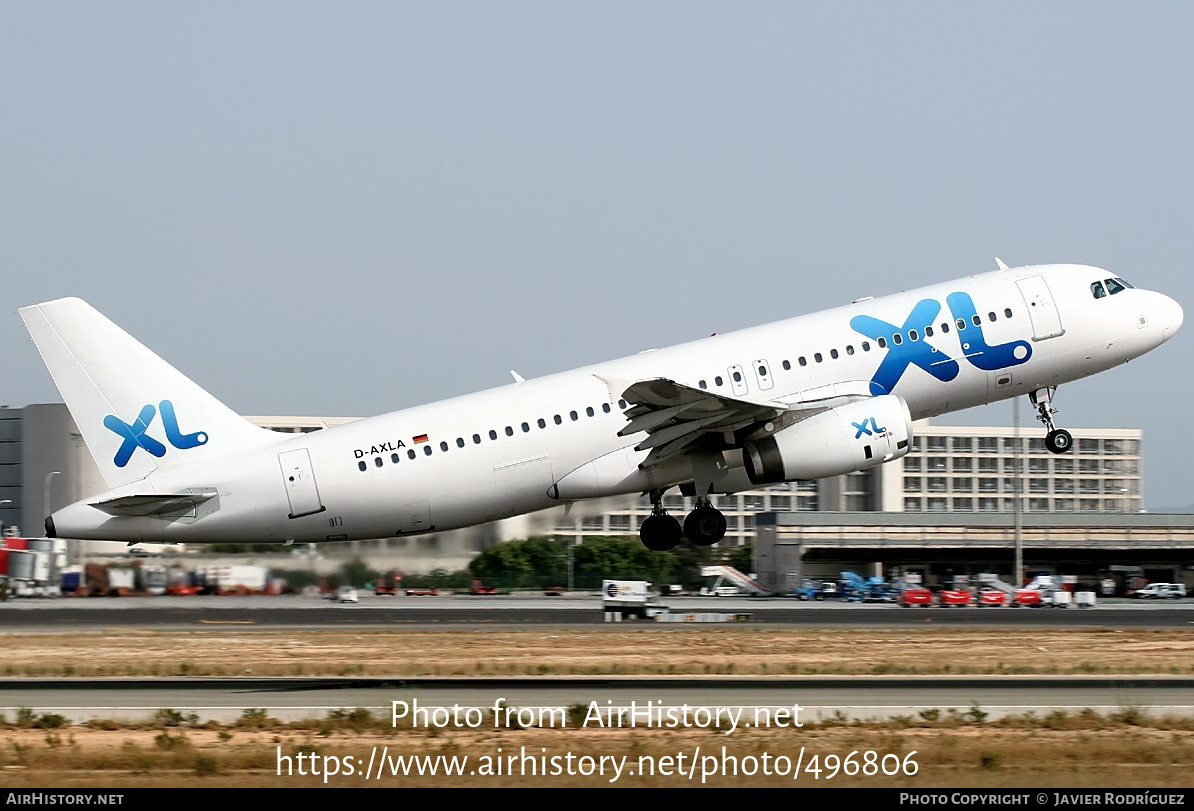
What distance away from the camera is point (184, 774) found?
19.2 m

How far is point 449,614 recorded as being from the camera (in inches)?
2191

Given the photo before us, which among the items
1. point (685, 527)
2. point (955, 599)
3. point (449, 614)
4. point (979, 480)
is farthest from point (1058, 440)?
point (979, 480)

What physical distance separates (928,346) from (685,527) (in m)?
7.93

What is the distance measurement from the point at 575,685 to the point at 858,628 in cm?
2160

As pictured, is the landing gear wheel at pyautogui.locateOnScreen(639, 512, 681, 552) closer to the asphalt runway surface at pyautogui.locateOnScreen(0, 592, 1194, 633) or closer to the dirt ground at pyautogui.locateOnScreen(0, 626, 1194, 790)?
the dirt ground at pyautogui.locateOnScreen(0, 626, 1194, 790)

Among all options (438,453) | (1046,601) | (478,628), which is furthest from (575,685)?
(1046,601)

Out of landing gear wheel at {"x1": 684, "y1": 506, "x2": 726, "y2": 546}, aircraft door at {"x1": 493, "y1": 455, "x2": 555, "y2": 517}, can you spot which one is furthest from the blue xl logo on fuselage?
aircraft door at {"x1": 493, "y1": 455, "x2": 555, "y2": 517}

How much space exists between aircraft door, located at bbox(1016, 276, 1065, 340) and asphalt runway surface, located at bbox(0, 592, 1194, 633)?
15.5 meters

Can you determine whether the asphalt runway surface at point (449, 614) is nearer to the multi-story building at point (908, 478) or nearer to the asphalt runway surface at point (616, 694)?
the asphalt runway surface at point (616, 694)

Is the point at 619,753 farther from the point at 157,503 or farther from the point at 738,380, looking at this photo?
the point at 157,503

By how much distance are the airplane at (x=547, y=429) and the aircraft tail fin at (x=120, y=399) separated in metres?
0.04

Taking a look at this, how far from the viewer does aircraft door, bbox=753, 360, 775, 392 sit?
117 feet

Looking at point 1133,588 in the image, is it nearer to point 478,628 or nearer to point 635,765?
point 478,628

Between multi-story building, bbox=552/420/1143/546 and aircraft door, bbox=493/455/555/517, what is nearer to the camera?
aircraft door, bbox=493/455/555/517
